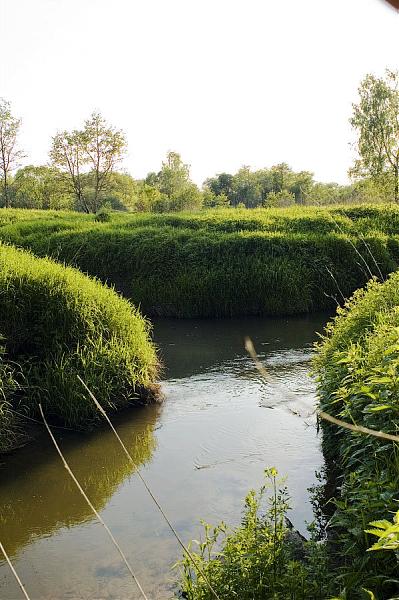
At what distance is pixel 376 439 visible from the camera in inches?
140

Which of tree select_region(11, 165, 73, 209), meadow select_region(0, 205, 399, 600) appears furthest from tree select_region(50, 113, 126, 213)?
meadow select_region(0, 205, 399, 600)

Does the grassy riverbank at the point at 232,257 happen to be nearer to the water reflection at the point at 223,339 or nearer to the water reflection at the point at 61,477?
the water reflection at the point at 223,339

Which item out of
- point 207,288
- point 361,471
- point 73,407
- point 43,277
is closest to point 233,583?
point 361,471

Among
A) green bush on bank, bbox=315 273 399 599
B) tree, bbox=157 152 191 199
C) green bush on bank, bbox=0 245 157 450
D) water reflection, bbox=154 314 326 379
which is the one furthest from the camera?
tree, bbox=157 152 191 199

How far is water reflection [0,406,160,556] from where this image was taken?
5.37 metres

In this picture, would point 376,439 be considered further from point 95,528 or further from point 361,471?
point 95,528

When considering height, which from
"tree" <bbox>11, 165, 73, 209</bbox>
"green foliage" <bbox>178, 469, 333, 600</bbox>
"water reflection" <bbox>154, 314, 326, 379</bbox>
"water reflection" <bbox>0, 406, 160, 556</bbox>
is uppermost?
"tree" <bbox>11, 165, 73, 209</bbox>

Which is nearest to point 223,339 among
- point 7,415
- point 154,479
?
point 7,415

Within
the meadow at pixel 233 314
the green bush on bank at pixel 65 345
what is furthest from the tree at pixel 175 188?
the green bush on bank at pixel 65 345

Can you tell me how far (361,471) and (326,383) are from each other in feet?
6.02

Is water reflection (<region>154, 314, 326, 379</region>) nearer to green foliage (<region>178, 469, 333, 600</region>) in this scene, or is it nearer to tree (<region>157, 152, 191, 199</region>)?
green foliage (<region>178, 469, 333, 600</region>)

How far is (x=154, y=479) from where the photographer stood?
19.7ft

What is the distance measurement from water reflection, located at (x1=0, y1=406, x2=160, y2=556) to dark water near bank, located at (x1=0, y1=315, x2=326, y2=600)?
0.01m

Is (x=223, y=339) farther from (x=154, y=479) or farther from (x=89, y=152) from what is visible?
(x=89, y=152)
